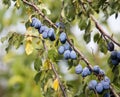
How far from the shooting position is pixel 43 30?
2.17m

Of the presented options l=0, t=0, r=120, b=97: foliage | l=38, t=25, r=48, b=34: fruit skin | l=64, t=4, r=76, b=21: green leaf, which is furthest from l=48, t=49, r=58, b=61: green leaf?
l=64, t=4, r=76, b=21: green leaf

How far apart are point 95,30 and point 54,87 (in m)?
0.35

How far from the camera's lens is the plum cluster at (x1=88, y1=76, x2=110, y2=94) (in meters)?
2.09

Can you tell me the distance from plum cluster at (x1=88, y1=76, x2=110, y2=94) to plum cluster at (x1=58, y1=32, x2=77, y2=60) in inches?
4.9

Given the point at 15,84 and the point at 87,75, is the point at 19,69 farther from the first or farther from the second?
the point at 87,75

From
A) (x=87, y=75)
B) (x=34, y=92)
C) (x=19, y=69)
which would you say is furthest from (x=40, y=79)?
(x=19, y=69)

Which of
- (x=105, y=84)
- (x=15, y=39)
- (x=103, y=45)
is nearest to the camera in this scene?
(x=105, y=84)

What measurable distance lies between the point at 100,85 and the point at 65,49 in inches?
7.8

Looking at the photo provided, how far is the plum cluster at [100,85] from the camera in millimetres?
2094

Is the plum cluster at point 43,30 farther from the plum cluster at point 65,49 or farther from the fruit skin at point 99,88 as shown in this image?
the fruit skin at point 99,88

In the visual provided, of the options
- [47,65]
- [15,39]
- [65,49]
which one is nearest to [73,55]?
[65,49]

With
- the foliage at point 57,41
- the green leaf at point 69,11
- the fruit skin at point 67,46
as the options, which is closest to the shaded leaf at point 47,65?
the foliage at point 57,41

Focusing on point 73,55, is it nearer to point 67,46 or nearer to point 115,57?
point 67,46

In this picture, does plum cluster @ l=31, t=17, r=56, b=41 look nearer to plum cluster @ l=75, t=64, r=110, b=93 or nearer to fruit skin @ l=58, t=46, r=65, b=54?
fruit skin @ l=58, t=46, r=65, b=54
